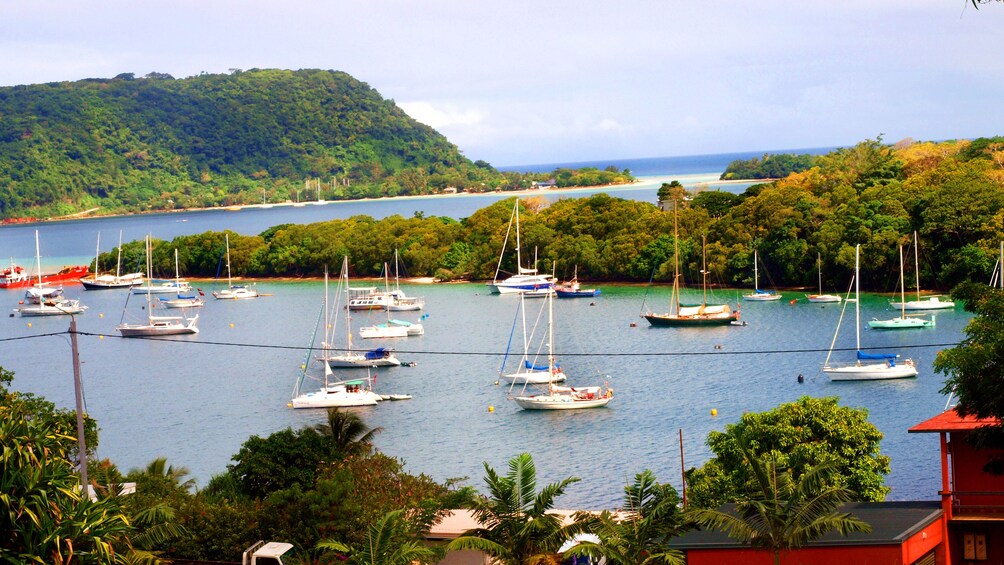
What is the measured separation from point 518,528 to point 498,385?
101 feet

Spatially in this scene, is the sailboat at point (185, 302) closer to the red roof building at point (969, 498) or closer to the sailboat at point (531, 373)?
the sailboat at point (531, 373)

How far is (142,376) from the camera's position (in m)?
54.2

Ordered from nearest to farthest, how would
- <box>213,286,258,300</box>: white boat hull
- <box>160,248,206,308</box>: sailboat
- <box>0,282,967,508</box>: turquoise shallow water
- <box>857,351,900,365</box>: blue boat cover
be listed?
<box>0,282,967,508</box>: turquoise shallow water → <box>857,351,900,365</box>: blue boat cover → <box>160,248,206,308</box>: sailboat → <box>213,286,258,300</box>: white boat hull

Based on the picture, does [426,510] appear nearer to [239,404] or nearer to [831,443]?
[831,443]

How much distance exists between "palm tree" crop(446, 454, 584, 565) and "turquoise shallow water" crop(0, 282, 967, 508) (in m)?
13.4

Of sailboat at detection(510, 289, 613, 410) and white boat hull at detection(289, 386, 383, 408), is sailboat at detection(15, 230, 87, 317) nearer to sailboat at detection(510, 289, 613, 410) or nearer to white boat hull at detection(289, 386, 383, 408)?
white boat hull at detection(289, 386, 383, 408)

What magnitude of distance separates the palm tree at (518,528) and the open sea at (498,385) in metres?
13.2

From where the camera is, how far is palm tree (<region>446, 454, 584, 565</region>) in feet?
49.9

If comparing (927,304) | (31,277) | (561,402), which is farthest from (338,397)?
(31,277)

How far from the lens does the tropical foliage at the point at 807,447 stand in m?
22.1

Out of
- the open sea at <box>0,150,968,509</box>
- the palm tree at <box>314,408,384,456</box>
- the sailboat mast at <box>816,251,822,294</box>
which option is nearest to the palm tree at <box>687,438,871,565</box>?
the palm tree at <box>314,408,384,456</box>

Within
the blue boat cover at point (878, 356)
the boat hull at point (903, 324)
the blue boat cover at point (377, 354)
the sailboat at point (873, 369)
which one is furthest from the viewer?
the boat hull at point (903, 324)

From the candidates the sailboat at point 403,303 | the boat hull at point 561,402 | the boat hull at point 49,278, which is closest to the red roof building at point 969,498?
the boat hull at point 561,402

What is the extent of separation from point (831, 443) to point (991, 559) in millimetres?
7032
